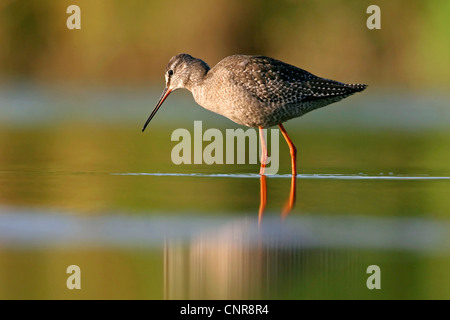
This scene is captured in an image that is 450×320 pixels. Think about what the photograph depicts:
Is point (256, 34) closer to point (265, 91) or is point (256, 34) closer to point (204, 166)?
point (204, 166)

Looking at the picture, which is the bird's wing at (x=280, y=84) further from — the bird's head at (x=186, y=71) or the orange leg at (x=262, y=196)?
the orange leg at (x=262, y=196)

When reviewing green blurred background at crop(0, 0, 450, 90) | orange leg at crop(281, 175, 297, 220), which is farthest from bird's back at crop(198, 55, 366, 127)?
green blurred background at crop(0, 0, 450, 90)

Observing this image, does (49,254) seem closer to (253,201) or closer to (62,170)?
(253,201)

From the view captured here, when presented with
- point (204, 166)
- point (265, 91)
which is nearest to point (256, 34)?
point (204, 166)

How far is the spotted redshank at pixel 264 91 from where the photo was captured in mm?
10320

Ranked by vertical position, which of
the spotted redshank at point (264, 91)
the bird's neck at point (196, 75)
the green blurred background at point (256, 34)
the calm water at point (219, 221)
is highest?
the green blurred background at point (256, 34)

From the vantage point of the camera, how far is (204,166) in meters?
11.0

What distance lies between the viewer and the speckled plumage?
33.9 feet

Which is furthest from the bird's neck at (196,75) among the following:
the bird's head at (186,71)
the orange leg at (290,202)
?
the orange leg at (290,202)

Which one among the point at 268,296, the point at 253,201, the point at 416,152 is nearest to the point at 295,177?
the point at 253,201

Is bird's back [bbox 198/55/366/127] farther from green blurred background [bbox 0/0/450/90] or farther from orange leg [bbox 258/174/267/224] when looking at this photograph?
green blurred background [bbox 0/0/450/90]

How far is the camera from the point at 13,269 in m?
6.15

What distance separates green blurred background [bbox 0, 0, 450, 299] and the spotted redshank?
28.0 inches

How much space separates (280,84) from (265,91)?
8.6 inches
